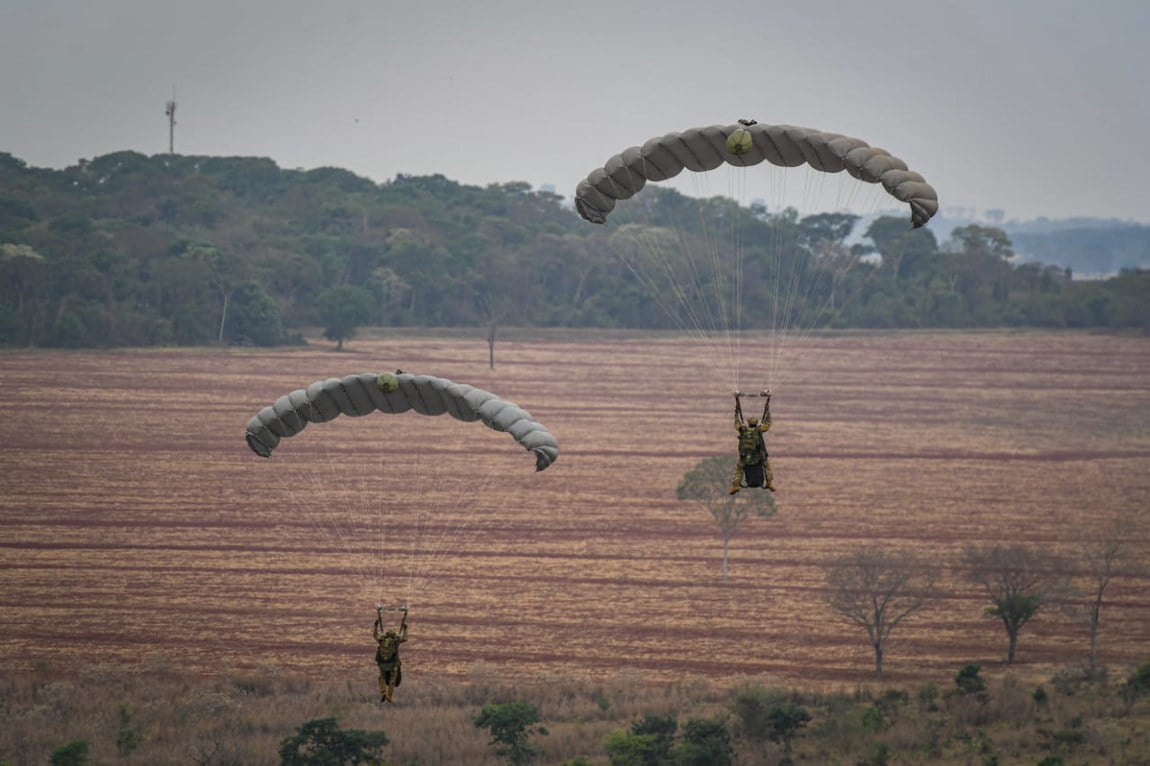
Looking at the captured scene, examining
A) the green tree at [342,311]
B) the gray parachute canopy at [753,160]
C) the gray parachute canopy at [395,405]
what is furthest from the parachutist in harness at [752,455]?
the green tree at [342,311]

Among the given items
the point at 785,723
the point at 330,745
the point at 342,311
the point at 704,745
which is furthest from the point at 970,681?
the point at 342,311

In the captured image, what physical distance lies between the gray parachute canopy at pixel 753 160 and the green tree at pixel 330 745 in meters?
10.6

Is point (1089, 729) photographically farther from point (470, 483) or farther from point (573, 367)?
point (573, 367)

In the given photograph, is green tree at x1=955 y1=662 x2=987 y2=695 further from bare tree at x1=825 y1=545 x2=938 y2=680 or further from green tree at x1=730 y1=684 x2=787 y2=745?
green tree at x1=730 y1=684 x2=787 y2=745

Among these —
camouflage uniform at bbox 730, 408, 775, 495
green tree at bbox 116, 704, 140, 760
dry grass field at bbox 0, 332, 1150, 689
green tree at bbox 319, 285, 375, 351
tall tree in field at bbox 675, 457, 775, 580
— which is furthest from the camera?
green tree at bbox 319, 285, 375, 351

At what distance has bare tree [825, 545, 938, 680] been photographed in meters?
37.2

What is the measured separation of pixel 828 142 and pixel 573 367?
72692 millimetres

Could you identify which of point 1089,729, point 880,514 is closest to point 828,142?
point 1089,729

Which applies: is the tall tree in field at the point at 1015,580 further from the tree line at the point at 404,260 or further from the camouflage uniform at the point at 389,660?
the tree line at the point at 404,260

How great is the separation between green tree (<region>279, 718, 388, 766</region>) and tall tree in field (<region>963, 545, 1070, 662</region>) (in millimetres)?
16049

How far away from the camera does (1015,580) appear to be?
40.4 meters

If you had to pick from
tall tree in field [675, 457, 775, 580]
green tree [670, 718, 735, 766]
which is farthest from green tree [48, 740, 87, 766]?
tall tree in field [675, 457, 775, 580]

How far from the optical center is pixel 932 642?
3812 cm

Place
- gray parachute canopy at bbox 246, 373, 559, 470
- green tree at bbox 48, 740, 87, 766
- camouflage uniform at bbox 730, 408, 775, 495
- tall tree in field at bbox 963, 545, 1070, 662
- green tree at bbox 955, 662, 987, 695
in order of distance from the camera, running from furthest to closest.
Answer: tall tree in field at bbox 963, 545, 1070, 662 < green tree at bbox 955, 662, 987, 695 < green tree at bbox 48, 740, 87, 766 < camouflage uniform at bbox 730, 408, 775, 495 < gray parachute canopy at bbox 246, 373, 559, 470
